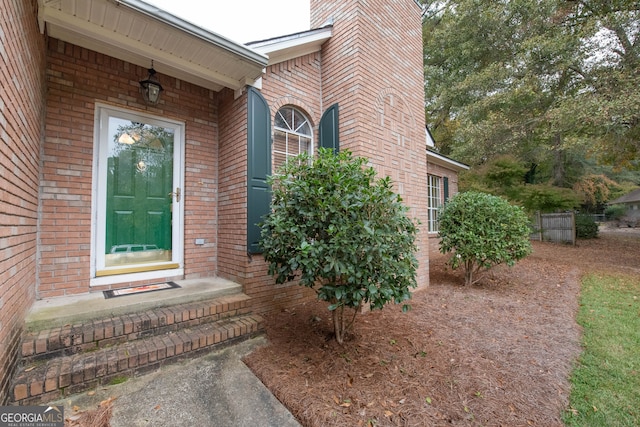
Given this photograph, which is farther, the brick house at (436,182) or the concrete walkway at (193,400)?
the brick house at (436,182)

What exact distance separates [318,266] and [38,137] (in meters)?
3.07

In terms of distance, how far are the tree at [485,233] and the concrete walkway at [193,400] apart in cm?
433

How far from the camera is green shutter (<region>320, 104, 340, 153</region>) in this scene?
166 inches

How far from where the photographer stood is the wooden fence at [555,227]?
11.3 meters

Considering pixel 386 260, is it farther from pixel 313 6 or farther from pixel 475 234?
pixel 313 6

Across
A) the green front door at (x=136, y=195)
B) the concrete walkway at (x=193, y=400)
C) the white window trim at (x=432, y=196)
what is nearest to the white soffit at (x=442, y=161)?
the white window trim at (x=432, y=196)

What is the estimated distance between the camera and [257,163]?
358cm

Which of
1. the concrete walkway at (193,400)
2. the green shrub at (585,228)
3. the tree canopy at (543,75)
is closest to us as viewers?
the concrete walkway at (193,400)

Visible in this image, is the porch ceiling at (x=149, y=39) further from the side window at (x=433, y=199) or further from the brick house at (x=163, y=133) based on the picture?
the side window at (x=433, y=199)

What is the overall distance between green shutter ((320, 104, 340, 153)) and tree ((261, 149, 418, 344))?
155 centimetres

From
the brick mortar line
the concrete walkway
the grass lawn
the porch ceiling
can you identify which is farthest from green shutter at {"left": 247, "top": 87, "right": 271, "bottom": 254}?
the grass lawn

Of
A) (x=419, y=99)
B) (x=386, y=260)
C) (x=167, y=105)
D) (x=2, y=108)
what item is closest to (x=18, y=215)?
(x=2, y=108)

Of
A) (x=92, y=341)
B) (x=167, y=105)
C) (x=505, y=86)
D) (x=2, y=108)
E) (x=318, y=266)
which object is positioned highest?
(x=505, y=86)

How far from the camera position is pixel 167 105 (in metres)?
3.69
